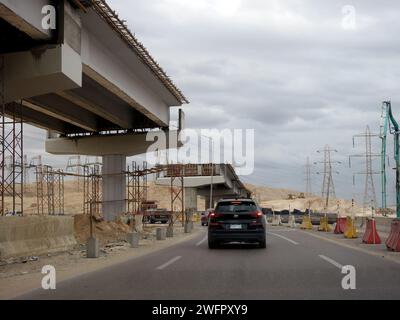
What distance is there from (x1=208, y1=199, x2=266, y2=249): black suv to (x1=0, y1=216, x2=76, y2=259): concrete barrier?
18.0 ft

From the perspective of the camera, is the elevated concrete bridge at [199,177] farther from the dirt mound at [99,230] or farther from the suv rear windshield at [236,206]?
the suv rear windshield at [236,206]

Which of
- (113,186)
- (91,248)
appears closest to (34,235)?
(91,248)

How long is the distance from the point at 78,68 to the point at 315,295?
14157 millimetres

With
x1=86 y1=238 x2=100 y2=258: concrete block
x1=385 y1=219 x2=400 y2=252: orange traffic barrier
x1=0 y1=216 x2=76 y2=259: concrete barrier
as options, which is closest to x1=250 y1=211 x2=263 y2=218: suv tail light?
x1=385 y1=219 x2=400 y2=252: orange traffic barrier

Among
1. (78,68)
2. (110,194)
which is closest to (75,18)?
(78,68)

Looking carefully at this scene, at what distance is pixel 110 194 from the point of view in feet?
141

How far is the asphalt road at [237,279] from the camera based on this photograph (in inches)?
391

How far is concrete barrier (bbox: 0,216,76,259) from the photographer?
1647 centimetres

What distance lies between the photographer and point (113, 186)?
1699 inches

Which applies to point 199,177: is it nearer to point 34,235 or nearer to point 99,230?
point 99,230

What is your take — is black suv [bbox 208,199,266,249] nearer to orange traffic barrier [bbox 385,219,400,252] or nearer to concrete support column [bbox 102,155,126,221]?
orange traffic barrier [bbox 385,219,400,252]

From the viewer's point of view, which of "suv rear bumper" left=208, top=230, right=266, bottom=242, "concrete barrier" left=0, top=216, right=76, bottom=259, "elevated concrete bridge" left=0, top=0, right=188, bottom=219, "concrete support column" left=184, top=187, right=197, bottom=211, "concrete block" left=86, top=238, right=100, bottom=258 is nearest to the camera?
"concrete barrier" left=0, top=216, right=76, bottom=259

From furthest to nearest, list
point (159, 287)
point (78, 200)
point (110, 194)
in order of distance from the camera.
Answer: point (78, 200), point (110, 194), point (159, 287)
